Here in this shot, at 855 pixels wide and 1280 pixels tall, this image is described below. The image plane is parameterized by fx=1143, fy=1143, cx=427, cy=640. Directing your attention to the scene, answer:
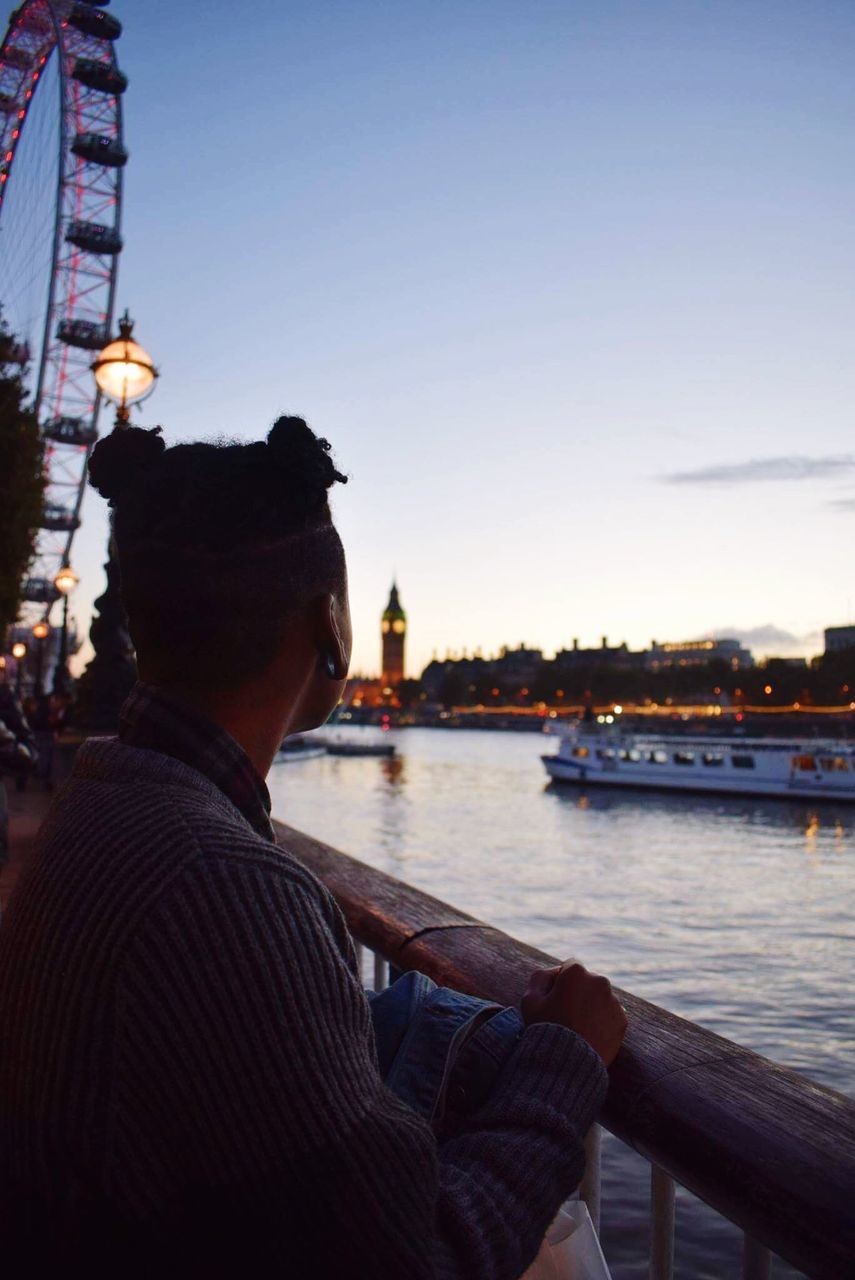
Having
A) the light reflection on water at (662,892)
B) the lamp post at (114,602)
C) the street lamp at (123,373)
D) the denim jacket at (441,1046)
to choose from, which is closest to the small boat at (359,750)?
the light reflection on water at (662,892)

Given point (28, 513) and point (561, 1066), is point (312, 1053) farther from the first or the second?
point (28, 513)

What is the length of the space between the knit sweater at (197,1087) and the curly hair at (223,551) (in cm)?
A: 28

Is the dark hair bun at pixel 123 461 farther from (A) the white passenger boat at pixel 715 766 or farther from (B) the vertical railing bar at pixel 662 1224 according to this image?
(A) the white passenger boat at pixel 715 766

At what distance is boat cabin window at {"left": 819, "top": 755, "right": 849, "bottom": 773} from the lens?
149 ft

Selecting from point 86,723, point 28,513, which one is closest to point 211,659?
point 86,723

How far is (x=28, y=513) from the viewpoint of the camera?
809 inches

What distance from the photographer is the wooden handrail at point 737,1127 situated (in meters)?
1.17

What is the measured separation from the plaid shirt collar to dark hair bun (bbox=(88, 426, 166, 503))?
279 millimetres

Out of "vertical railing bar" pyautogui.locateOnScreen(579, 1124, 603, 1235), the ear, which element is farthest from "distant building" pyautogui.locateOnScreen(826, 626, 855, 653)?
the ear

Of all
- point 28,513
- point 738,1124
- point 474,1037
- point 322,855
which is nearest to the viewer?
point 738,1124

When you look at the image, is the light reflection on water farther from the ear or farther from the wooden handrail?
the ear

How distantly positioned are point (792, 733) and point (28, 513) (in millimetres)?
104867

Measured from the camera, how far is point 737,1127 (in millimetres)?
1309

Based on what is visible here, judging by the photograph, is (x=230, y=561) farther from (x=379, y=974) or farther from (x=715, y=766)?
(x=715, y=766)
